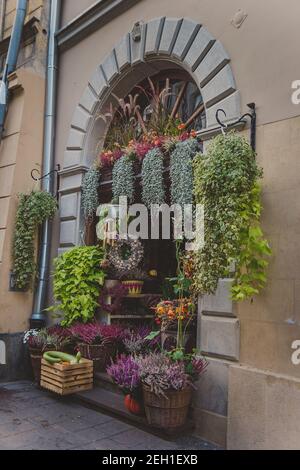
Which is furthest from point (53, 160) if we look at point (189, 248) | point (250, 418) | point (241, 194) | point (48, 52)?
point (250, 418)

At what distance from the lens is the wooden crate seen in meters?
5.46

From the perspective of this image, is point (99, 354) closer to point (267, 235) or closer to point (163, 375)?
point (163, 375)

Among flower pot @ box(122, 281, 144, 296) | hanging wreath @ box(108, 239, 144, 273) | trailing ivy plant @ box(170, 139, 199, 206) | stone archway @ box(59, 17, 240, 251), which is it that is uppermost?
stone archway @ box(59, 17, 240, 251)

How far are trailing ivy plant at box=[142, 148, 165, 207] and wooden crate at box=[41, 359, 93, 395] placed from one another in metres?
2.44

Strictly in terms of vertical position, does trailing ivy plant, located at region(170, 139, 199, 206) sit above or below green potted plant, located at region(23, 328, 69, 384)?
above

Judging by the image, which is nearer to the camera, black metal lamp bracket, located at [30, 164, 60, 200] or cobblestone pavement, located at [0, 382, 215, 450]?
cobblestone pavement, located at [0, 382, 215, 450]

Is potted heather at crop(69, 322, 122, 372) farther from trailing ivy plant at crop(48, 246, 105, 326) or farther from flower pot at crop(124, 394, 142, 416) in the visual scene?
flower pot at crop(124, 394, 142, 416)

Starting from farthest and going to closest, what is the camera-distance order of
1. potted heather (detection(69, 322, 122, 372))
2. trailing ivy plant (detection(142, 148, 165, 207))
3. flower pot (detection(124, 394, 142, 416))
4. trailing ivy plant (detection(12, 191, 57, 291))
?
trailing ivy plant (detection(12, 191, 57, 291)) → potted heather (detection(69, 322, 122, 372)) → trailing ivy plant (detection(142, 148, 165, 207)) → flower pot (detection(124, 394, 142, 416))

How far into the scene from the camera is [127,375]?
4.66m

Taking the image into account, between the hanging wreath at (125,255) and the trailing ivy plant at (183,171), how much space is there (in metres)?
1.17

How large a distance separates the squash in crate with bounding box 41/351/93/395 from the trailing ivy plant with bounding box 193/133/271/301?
2.29 metres

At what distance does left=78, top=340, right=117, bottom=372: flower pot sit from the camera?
596cm

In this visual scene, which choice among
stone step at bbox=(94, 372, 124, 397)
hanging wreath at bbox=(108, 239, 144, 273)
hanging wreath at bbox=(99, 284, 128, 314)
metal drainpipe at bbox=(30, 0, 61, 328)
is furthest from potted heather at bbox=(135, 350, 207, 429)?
metal drainpipe at bbox=(30, 0, 61, 328)

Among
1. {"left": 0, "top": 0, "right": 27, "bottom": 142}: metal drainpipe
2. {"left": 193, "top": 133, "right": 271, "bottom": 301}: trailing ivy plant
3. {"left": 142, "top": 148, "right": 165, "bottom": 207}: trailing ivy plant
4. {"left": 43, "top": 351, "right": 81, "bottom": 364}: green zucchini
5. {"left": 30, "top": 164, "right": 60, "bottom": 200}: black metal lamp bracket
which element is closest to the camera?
{"left": 193, "top": 133, "right": 271, "bottom": 301}: trailing ivy plant
